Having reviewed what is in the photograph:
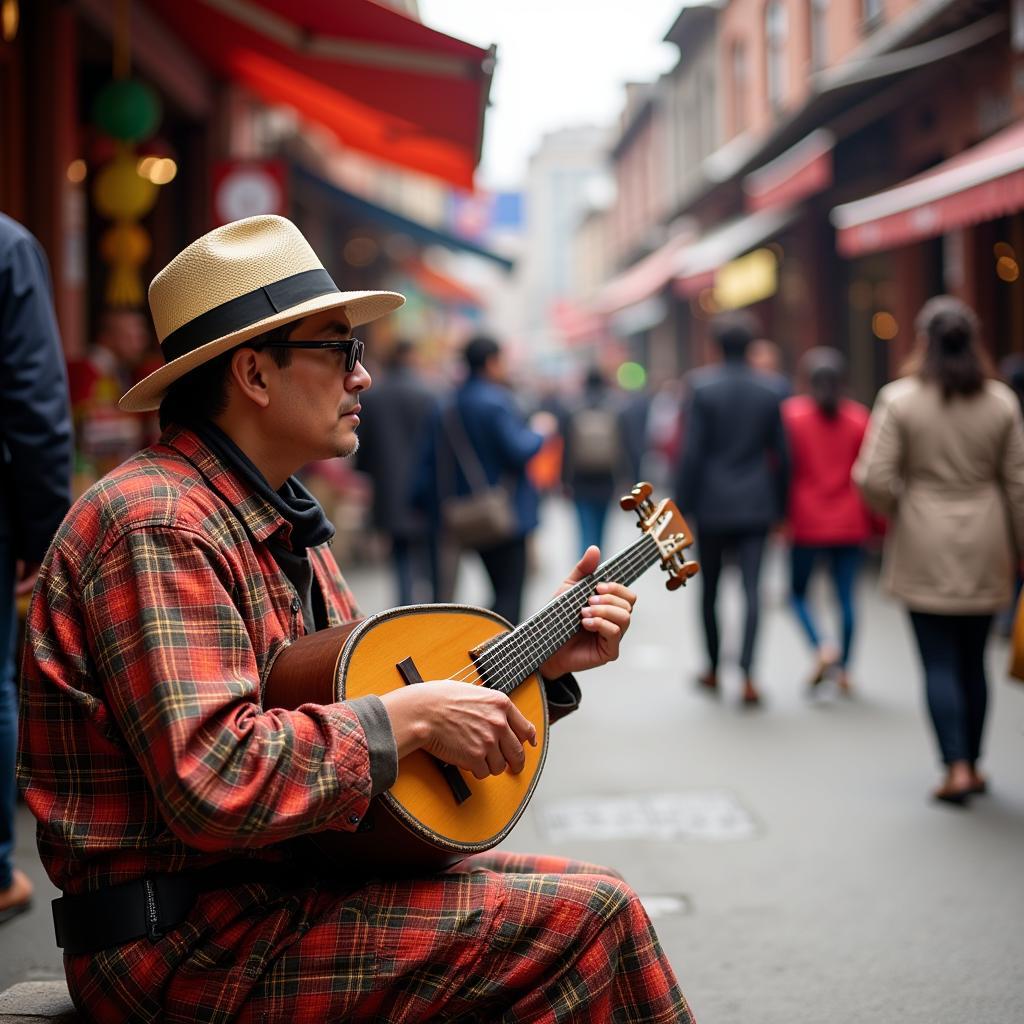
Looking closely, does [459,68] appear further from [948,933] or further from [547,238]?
[547,238]

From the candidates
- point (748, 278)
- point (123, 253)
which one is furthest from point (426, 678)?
point (748, 278)

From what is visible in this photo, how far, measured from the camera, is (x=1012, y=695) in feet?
25.0

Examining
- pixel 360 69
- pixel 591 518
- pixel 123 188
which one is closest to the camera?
pixel 123 188

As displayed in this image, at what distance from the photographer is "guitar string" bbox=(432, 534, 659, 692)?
8.45 ft

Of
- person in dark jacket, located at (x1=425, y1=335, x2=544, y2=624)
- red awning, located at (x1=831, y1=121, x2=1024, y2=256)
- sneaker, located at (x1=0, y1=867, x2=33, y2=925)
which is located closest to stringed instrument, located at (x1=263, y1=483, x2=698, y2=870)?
sneaker, located at (x1=0, y1=867, x2=33, y2=925)

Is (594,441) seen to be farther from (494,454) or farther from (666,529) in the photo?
(666,529)

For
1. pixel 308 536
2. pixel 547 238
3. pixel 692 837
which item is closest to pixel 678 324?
pixel 692 837

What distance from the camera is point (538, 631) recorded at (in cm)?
269

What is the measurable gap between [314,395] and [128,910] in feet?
3.01

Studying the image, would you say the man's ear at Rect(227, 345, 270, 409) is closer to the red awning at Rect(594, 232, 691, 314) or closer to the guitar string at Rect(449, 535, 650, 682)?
the guitar string at Rect(449, 535, 650, 682)

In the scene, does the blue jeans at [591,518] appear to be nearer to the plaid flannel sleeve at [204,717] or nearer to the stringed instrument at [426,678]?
the stringed instrument at [426,678]

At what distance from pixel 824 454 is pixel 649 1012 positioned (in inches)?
242

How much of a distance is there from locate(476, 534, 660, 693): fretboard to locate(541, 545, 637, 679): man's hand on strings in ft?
0.08

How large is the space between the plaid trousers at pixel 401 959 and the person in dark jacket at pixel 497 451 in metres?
5.28
